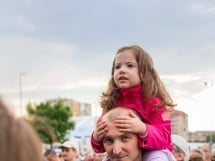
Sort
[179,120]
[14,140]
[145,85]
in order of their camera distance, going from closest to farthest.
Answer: [14,140]
[145,85]
[179,120]

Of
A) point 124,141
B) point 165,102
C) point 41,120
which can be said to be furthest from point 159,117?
point 41,120

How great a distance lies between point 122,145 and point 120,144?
0.01m

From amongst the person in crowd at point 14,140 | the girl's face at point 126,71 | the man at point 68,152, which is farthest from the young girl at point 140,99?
the man at point 68,152

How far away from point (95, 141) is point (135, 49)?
1.78 feet

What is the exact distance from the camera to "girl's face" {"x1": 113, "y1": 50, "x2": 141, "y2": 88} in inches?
103

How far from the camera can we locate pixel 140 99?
262cm

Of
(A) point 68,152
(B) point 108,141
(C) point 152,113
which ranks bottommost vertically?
(A) point 68,152

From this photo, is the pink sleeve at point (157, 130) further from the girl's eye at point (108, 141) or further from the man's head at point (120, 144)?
the girl's eye at point (108, 141)

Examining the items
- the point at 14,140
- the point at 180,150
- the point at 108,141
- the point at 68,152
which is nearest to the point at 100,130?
the point at 108,141

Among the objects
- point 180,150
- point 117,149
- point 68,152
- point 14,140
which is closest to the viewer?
point 14,140

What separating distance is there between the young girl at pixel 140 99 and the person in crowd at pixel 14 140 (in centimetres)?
139

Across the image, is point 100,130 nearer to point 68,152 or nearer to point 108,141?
point 108,141

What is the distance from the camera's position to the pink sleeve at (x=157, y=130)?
2496 millimetres

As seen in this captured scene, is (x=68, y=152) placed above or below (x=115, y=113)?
below
